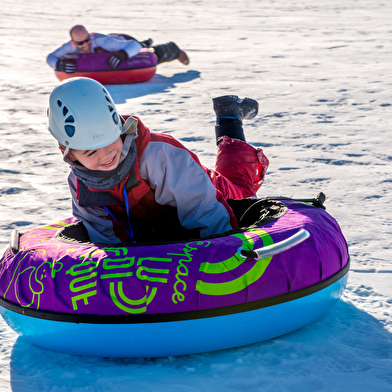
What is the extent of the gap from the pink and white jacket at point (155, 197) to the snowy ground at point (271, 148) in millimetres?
580

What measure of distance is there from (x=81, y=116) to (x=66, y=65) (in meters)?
5.62

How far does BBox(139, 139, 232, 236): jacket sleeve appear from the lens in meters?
2.41

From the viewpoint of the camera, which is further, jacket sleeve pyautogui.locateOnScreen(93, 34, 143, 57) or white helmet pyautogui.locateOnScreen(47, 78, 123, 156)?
jacket sleeve pyautogui.locateOnScreen(93, 34, 143, 57)

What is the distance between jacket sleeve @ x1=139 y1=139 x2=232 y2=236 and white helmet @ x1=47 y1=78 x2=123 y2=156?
21cm

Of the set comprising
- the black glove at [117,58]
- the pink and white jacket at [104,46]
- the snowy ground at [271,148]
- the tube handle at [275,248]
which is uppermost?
the pink and white jacket at [104,46]

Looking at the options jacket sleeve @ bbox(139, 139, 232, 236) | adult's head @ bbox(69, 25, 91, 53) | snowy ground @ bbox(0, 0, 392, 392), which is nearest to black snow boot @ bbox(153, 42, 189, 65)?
snowy ground @ bbox(0, 0, 392, 392)

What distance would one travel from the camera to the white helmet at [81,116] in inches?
88.2

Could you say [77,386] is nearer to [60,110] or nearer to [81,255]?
[81,255]

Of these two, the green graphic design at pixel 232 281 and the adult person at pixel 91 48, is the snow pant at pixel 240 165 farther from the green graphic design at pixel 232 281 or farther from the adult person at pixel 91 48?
the adult person at pixel 91 48

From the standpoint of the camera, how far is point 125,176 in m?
2.37

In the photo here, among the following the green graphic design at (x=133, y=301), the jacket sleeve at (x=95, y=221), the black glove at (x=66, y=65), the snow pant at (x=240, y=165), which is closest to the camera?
the green graphic design at (x=133, y=301)

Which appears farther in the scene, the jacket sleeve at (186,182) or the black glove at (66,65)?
the black glove at (66,65)

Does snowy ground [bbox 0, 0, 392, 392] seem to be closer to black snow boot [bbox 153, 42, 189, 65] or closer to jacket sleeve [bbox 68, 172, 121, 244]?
black snow boot [bbox 153, 42, 189, 65]

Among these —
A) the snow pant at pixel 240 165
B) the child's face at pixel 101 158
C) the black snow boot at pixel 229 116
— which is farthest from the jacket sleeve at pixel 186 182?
the black snow boot at pixel 229 116
